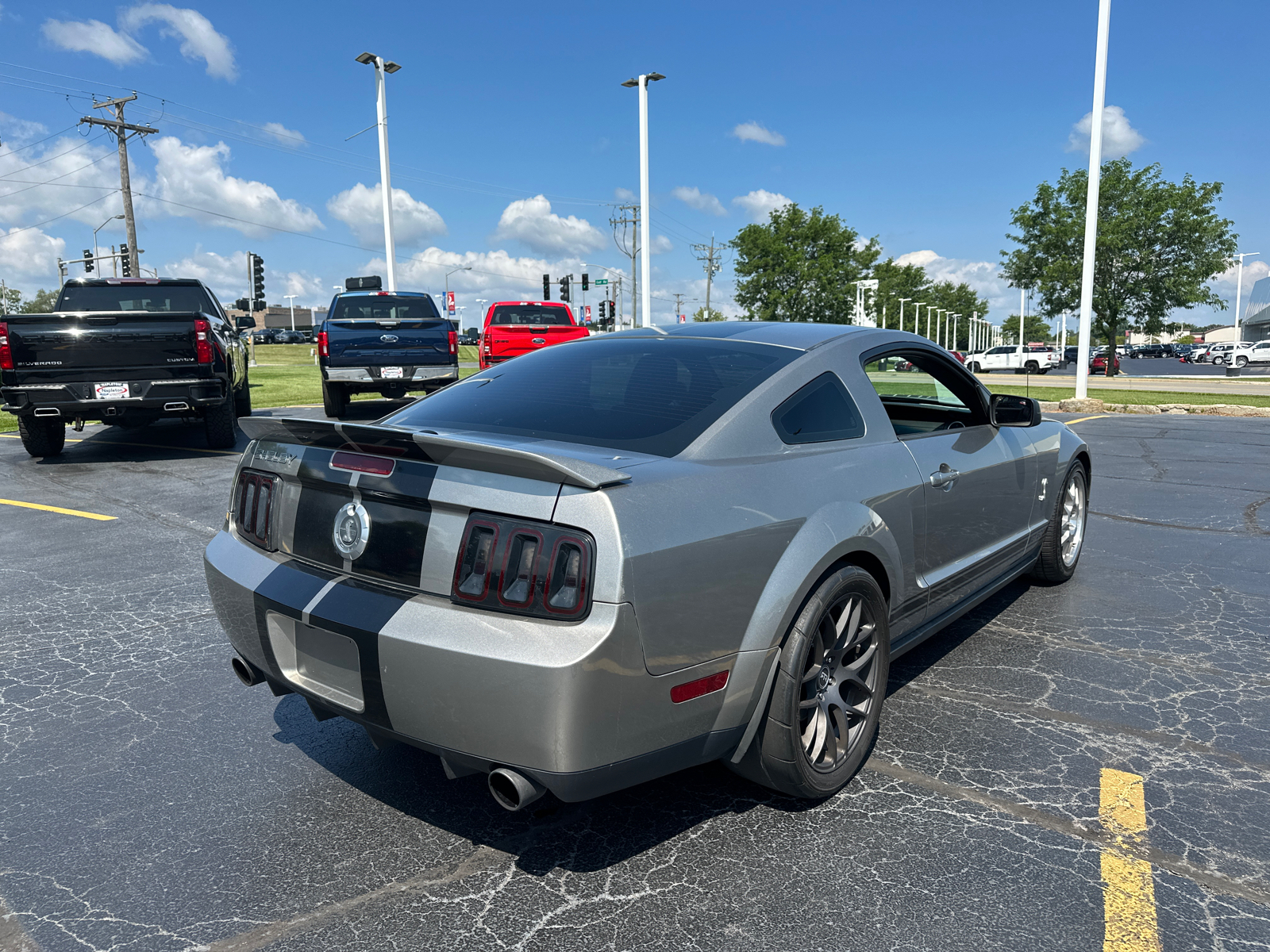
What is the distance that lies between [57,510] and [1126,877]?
7816mm

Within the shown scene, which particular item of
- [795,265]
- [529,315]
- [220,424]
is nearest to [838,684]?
[220,424]

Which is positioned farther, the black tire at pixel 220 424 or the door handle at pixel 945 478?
the black tire at pixel 220 424

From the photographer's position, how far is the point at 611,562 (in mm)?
2113

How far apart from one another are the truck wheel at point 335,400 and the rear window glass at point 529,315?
21.5 feet

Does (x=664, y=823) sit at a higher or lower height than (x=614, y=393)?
lower

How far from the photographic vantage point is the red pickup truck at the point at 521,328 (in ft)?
62.6

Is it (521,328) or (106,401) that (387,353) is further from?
(521,328)

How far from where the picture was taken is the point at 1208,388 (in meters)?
27.5

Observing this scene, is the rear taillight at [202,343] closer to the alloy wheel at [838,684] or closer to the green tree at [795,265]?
the alloy wheel at [838,684]

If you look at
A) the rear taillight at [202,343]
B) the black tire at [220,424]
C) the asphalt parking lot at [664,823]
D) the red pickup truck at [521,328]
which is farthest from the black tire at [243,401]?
the asphalt parking lot at [664,823]

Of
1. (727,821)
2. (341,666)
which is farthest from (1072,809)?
(341,666)

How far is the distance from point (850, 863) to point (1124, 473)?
27.9 ft

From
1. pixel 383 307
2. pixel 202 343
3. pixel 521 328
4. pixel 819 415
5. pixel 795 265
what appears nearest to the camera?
pixel 819 415

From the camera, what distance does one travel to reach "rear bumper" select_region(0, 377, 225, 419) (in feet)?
30.3
